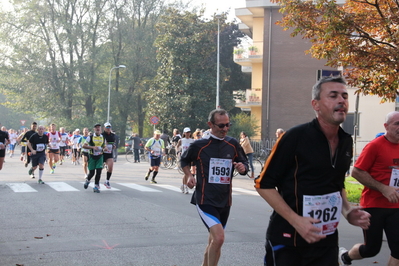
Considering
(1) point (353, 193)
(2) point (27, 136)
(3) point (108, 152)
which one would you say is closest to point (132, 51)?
(2) point (27, 136)

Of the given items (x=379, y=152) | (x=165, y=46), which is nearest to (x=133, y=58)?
(x=165, y=46)

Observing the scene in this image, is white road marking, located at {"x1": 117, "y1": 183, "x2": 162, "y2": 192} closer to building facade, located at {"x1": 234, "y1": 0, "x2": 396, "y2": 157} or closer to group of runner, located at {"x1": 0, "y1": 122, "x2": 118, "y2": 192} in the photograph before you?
group of runner, located at {"x1": 0, "y1": 122, "x2": 118, "y2": 192}

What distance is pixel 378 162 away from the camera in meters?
5.49

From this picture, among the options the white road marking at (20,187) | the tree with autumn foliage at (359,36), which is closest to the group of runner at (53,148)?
the white road marking at (20,187)

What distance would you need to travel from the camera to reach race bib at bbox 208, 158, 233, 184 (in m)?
6.13

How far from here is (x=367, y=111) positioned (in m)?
35.2

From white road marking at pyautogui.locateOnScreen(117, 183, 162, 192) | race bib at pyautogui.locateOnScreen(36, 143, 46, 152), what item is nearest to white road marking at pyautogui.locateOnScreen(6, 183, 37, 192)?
race bib at pyautogui.locateOnScreen(36, 143, 46, 152)

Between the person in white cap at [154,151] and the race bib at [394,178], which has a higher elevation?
the race bib at [394,178]

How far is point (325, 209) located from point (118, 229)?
19.7 feet

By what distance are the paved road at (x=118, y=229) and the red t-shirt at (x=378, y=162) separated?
1849 mm

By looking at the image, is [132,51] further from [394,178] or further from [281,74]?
[394,178]

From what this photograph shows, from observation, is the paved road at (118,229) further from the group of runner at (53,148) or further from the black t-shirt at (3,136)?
the black t-shirt at (3,136)

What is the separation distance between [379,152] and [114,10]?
47809 mm

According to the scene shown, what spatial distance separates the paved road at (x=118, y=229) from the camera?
687 centimetres
